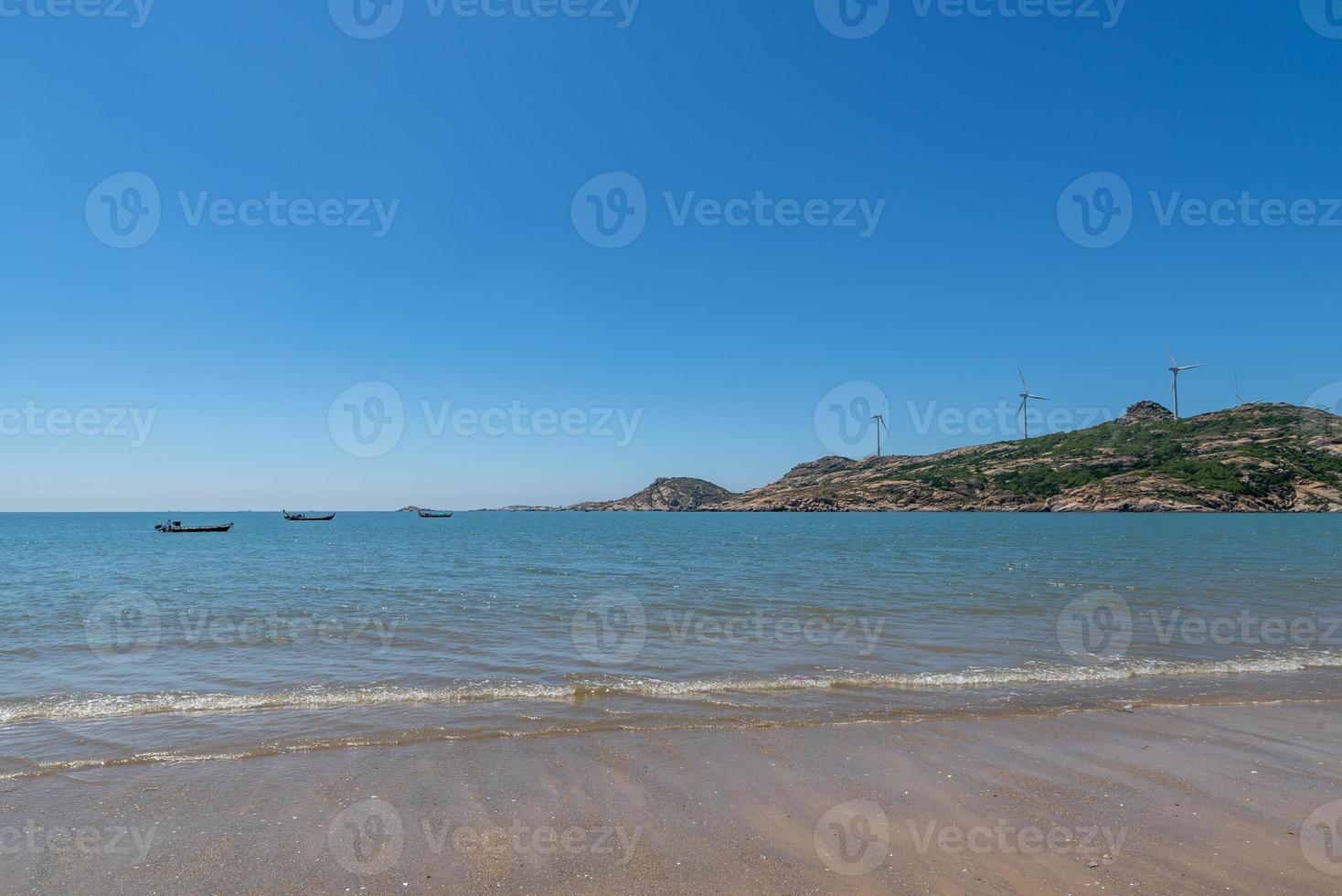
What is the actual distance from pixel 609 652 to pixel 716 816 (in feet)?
34.7

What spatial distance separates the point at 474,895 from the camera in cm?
639

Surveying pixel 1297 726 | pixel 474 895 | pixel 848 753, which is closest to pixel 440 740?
pixel 474 895

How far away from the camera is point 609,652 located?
18297 millimetres

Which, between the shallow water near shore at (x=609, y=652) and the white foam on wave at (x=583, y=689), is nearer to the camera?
the shallow water near shore at (x=609, y=652)

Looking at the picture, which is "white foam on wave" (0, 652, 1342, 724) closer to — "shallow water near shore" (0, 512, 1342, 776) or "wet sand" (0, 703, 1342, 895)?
"shallow water near shore" (0, 512, 1342, 776)

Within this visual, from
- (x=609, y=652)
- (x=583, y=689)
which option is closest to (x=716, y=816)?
(x=583, y=689)

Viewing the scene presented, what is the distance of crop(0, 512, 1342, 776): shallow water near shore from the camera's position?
12422mm

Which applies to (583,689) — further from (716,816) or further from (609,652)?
(716,816)

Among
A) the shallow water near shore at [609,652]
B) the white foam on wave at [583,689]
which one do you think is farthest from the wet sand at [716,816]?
the white foam on wave at [583,689]

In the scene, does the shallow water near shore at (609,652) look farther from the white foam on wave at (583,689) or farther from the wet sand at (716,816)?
the wet sand at (716,816)

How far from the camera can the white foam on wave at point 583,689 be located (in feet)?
43.7

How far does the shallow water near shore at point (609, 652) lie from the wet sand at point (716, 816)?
147 centimetres

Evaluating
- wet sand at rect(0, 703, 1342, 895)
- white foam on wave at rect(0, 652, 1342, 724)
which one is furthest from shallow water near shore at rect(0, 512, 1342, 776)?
wet sand at rect(0, 703, 1342, 895)

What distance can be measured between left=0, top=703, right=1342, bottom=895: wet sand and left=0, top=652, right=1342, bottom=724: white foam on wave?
3105 millimetres
